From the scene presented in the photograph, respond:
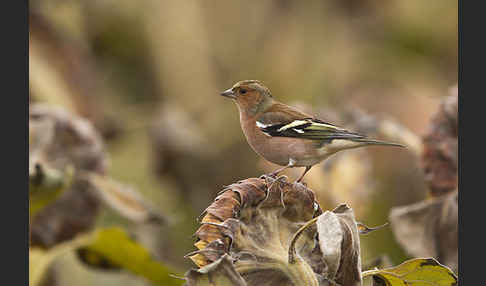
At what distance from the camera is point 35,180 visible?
108 inches

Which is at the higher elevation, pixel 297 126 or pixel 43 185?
pixel 297 126

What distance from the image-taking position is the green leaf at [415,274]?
5.80ft

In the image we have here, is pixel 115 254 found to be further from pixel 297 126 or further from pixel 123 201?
pixel 297 126

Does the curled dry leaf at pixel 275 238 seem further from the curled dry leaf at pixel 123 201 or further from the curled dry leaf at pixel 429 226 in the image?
the curled dry leaf at pixel 123 201

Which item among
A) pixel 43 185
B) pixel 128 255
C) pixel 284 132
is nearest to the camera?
pixel 284 132

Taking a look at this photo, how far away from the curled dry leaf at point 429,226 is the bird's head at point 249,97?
631mm

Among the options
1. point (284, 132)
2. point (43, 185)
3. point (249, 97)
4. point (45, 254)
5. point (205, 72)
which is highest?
point (205, 72)

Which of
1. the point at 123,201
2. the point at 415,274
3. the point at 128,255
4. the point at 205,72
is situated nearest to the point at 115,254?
the point at 128,255

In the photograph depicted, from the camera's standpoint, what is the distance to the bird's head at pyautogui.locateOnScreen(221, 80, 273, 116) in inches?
94.0

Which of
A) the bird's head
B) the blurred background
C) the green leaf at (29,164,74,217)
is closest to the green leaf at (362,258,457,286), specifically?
the bird's head

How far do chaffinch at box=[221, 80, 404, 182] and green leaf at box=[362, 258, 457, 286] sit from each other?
2.10 feet

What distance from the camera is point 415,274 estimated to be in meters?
1.78

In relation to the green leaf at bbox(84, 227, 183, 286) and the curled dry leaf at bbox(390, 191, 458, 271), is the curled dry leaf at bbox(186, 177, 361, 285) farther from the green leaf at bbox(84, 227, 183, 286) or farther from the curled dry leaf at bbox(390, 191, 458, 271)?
the green leaf at bbox(84, 227, 183, 286)

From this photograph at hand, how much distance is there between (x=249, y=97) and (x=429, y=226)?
77 cm
